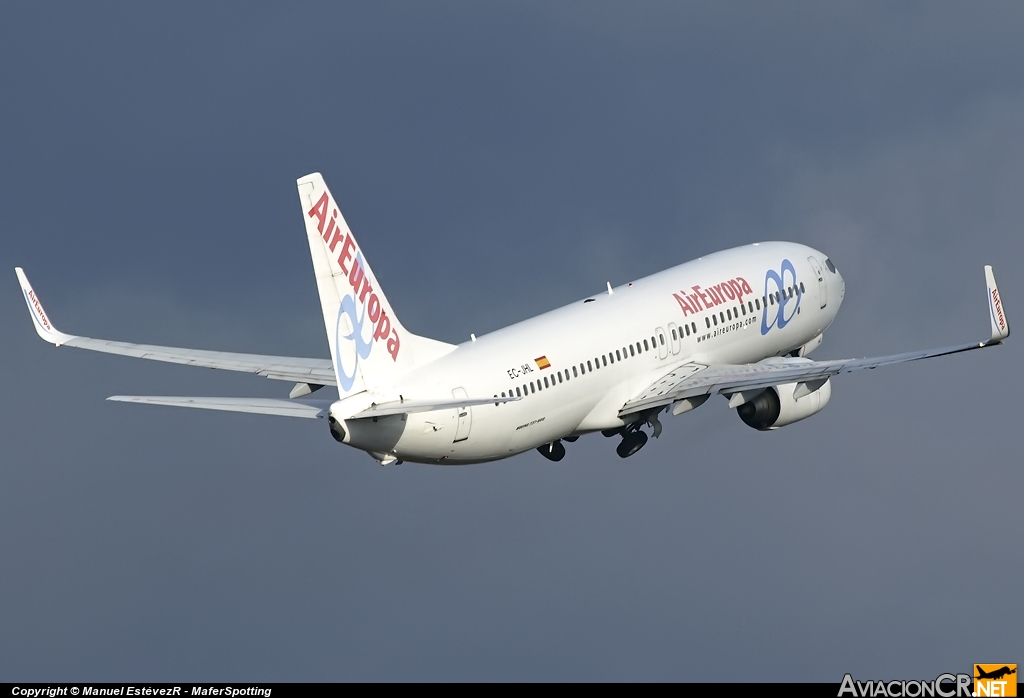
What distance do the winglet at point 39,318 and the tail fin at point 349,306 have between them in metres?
15.2

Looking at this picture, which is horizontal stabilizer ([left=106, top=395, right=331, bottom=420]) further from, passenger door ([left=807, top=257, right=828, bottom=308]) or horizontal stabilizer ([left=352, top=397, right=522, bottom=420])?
passenger door ([left=807, top=257, right=828, bottom=308])

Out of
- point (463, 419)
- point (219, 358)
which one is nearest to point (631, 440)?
point (463, 419)

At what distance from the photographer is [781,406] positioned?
71.4 meters

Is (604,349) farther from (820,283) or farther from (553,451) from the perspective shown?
(820,283)

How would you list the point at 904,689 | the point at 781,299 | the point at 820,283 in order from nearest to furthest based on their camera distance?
the point at 904,689 → the point at 781,299 → the point at 820,283

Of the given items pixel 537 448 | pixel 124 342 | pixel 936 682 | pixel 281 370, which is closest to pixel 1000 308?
pixel 936 682

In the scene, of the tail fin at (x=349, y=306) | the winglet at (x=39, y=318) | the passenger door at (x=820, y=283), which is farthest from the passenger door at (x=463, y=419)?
the passenger door at (x=820, y=283)

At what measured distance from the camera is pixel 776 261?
77.1m

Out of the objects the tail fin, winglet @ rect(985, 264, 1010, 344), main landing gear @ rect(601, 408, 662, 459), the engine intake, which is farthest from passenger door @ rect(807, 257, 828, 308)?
A: the tail fin

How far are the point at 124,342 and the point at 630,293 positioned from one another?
660 inches

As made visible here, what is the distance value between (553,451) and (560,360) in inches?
235

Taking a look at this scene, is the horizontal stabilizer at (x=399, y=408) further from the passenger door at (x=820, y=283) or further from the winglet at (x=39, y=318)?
the passenger door at (x=820, y=283)

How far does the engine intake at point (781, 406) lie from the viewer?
234 feet

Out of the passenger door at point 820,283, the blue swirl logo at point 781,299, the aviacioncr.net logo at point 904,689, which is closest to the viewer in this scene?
the aviacioncr.net logo at point 904,689
